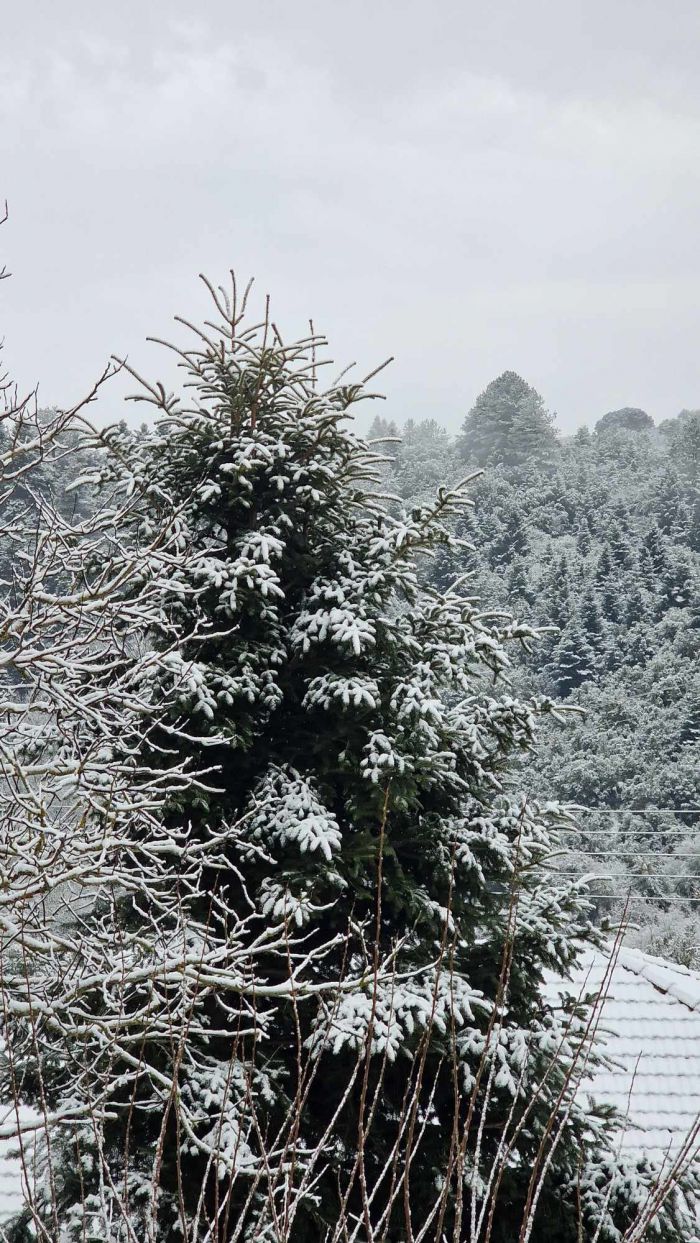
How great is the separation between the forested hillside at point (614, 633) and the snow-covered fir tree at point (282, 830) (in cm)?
1016

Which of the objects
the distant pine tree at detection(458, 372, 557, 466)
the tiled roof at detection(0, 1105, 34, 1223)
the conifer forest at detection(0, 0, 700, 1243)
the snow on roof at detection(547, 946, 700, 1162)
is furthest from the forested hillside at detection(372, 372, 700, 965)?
the tiled roof at detection(0, 1105, 34, 1223)

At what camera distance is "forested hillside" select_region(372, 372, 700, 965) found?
763 inches

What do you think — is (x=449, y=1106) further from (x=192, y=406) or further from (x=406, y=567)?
(x=192, y=406)

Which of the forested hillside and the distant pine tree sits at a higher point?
the distant pine tree

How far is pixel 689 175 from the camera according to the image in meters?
77.0

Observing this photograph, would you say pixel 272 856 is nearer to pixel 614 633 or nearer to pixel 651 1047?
pixel 651 1047

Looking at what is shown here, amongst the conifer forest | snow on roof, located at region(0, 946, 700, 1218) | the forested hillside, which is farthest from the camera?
the forested hillside

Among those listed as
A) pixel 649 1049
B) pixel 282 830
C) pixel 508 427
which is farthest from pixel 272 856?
pixel 508 427

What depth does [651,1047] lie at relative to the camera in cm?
766

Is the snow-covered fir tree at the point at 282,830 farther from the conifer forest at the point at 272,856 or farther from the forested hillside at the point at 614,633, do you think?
the forested hillside at the point at 614,633

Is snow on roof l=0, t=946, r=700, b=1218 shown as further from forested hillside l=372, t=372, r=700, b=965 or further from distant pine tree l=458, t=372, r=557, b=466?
distant pine tree l=458, t=372, r=557, b=466

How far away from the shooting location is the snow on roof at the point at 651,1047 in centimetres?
676

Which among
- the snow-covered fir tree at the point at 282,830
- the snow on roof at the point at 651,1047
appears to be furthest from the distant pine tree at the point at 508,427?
the snow-covered fir tree at the point at 282,830

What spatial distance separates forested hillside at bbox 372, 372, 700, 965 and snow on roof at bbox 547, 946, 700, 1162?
5.43 meters
